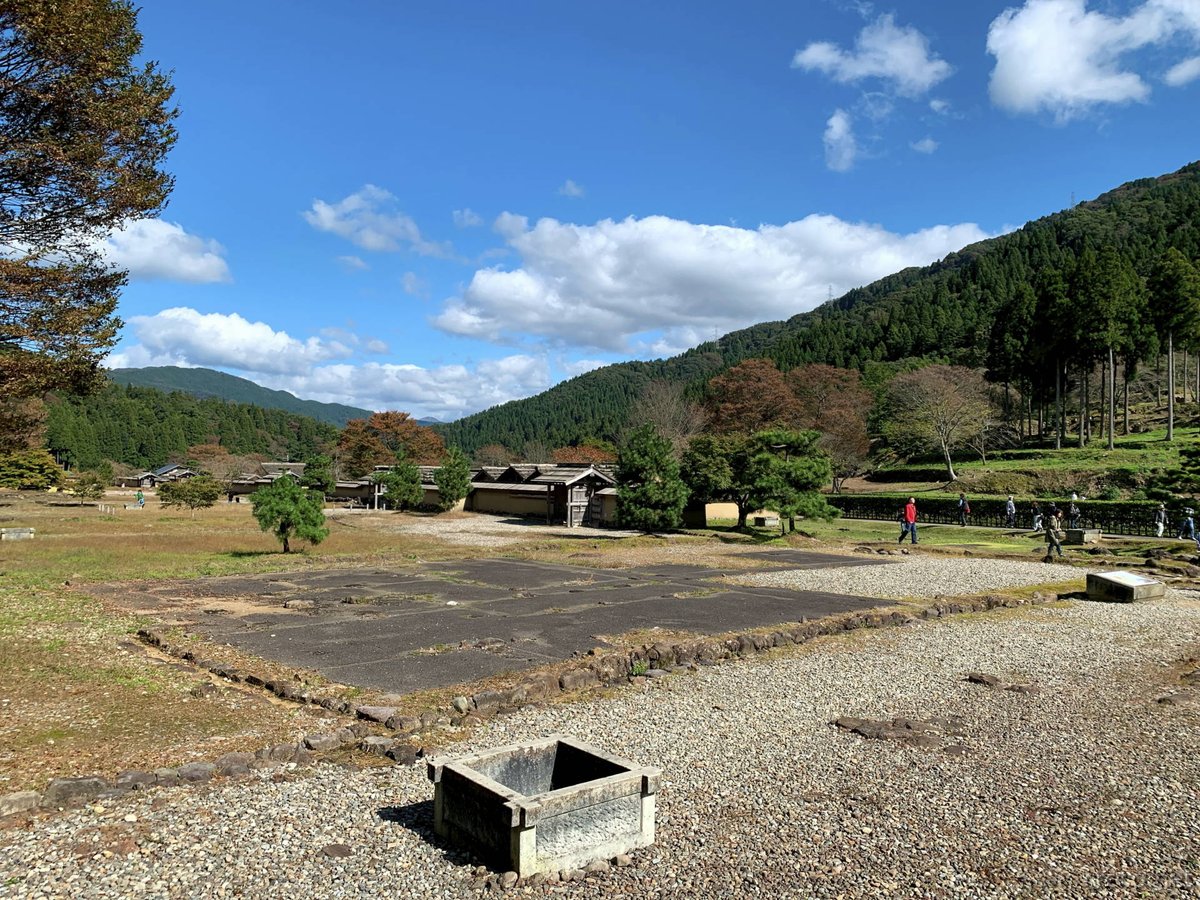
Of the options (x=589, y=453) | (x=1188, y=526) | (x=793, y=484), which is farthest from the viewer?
(x=589, y=453)

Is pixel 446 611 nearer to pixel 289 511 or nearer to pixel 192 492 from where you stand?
pixel 289 511

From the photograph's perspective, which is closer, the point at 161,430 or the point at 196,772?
the point at 196,772

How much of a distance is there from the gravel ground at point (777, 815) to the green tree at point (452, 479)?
4208cm

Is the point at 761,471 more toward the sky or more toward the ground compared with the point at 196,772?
more toward the sky

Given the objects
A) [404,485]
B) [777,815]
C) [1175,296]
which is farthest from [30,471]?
[1175,296]

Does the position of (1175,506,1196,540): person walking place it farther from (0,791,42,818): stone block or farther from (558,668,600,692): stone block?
(0,791,42,818): stone block

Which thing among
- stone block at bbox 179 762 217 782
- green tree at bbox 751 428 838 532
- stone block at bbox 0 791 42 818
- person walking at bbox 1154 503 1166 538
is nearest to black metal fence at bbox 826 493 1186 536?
person walking at bbox 1154 503 1166 538

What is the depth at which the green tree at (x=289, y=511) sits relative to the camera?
2236cm

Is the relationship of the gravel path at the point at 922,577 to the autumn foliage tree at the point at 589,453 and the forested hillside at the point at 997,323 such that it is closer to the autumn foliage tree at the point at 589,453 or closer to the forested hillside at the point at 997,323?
the forested hillside at the point at 997,323

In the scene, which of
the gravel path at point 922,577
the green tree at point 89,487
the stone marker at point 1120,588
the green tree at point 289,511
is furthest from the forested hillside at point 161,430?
the stone marker at point 1120,588

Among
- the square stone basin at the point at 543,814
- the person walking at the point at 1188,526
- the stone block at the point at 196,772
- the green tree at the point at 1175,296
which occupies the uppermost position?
the green tree at the point at 1175,296

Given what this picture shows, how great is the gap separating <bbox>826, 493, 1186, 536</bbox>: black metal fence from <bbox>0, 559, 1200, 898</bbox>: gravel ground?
26.0m

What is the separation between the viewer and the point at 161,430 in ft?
327

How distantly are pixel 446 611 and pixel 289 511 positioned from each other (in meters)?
11.1
